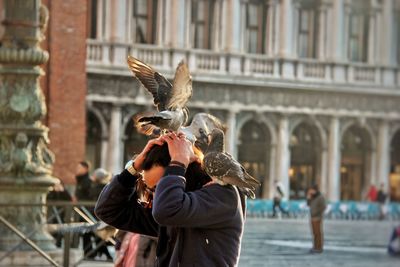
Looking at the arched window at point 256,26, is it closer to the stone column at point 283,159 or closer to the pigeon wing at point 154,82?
the stone column at point 283,159

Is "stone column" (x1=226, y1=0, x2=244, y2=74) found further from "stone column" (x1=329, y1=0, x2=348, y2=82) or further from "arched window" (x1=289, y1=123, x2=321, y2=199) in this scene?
"stone column" (x1=329, y1=0, x2=348, y2=82)

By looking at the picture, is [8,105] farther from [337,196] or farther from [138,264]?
[337,196]

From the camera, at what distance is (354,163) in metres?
48.4

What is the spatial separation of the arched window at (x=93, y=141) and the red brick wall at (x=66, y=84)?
51.7ft

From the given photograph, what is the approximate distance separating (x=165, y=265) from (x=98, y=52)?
3699 cm

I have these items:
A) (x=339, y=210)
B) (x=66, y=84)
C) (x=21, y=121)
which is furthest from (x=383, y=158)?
(x=21, y=121)

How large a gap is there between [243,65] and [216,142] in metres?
40.4

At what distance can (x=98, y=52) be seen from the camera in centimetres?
4238

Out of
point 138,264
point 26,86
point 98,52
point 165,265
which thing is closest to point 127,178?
point 165,265

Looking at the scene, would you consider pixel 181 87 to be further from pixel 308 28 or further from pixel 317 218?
pixel 308 28

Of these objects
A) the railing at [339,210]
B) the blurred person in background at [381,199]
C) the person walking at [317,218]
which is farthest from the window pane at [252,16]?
the person walking at [317,218]

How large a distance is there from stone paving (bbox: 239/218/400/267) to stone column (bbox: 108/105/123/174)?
619cm

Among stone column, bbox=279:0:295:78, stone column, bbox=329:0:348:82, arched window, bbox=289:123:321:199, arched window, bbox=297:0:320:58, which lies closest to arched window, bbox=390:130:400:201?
stone column, bbox=329:0:348:82

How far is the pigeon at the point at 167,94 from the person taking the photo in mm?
5664
